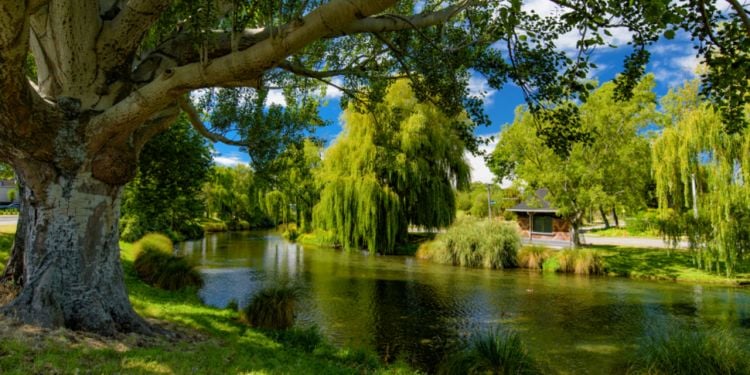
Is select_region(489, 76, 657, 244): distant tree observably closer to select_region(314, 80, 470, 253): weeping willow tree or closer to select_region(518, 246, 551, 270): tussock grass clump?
select_region(518, 246, 551, 270): tussock grass clump

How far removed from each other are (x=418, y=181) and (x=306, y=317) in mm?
14895

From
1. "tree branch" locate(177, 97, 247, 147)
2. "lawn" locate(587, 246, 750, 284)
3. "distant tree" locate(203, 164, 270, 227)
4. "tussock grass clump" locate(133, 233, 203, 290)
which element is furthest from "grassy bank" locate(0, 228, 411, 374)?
"distant tree" locate(203, 164, 270, 227)

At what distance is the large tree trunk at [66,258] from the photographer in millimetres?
5148

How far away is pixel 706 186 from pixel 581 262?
5.44m

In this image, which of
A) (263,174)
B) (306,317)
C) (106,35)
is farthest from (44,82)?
(306,317)

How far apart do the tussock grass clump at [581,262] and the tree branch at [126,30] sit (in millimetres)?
18456

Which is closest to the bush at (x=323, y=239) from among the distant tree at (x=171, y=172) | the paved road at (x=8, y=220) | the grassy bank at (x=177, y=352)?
the distant tree at (x=171, y=172)

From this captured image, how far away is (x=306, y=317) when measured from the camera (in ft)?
36.0

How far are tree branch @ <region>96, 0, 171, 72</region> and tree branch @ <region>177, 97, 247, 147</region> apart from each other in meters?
1.17

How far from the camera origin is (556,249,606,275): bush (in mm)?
18844

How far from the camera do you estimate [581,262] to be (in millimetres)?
18906

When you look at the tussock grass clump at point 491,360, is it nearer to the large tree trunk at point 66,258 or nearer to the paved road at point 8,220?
Answer: the large tree trunk at point 66,258

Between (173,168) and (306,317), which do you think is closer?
(306,317)

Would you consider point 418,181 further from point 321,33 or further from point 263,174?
point 321,33
